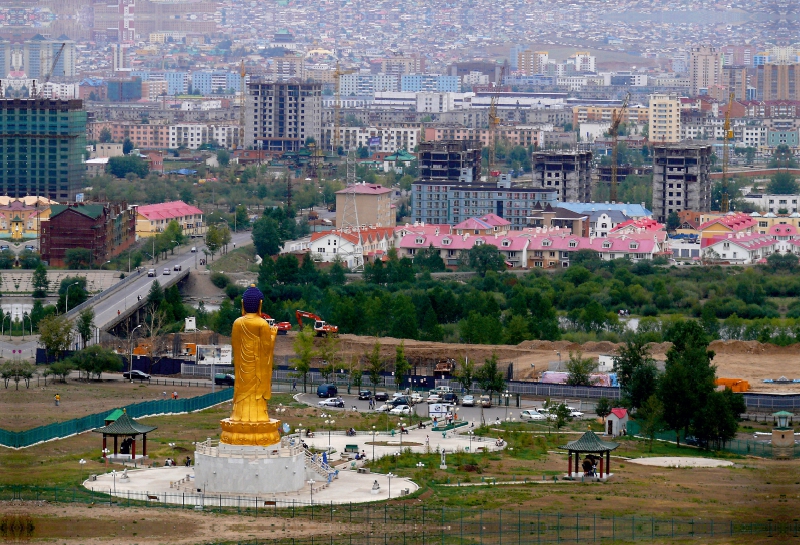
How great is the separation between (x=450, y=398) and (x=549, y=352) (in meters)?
5.87

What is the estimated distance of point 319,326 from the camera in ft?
155

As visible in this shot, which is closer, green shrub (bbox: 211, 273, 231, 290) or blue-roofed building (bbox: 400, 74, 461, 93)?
green shrub (bbox: 211, 273, 231, 290)

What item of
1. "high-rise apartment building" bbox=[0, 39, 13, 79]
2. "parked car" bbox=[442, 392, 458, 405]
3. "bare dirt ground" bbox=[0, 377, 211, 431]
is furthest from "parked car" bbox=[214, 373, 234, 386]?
"high-rise apartment building" bbox=[0, 39, 13, 79]

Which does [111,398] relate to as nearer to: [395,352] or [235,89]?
[395,352]

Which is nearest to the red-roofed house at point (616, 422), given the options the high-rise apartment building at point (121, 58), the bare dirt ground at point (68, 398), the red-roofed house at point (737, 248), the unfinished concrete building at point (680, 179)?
the bare dirt ground at point (68, 398)

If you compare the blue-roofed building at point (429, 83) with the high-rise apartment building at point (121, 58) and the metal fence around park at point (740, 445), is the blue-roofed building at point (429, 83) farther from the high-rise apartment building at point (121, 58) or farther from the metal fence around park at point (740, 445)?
the metal fence around park at point (740, 445)

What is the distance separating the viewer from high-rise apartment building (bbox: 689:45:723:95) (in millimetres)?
170500

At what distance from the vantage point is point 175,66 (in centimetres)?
19900

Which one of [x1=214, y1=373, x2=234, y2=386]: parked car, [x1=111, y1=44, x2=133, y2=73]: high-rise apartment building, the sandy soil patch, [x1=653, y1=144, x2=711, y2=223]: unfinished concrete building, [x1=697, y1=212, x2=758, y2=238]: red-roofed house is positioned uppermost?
[x1=111, y1=44, x2=133, y2=73]: high-rise apartment building

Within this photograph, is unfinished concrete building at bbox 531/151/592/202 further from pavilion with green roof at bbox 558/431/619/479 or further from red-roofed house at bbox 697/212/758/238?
pavilion with green roof at bbox 558/431/619/479

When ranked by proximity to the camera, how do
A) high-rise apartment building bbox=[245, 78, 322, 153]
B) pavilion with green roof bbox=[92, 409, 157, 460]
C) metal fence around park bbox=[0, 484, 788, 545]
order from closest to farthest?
1. metal fence around park bbox=[0, 484, 788, 545]
2. pavilion with green roof bbox=[92, 409, 157, 460]
3. high-rise apartment building bbox=[245, 78, 322, 153]

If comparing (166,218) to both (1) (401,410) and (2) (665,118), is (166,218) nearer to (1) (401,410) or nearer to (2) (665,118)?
(1) (401,410)

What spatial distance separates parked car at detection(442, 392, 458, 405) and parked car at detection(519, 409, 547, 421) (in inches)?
83.2

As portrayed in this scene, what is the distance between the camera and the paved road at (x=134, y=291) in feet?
147
